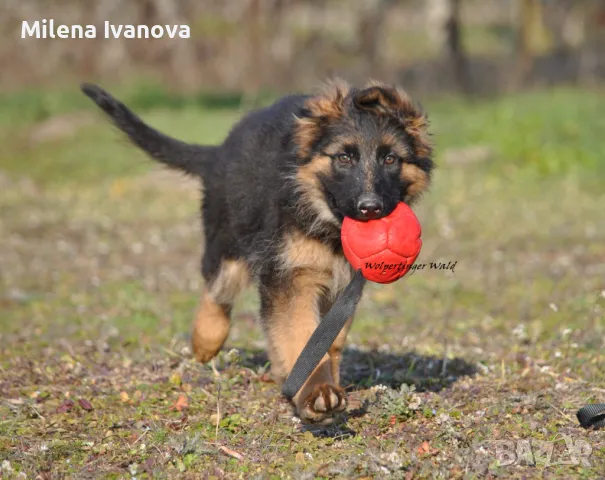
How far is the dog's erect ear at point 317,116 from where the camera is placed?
5.04 metres

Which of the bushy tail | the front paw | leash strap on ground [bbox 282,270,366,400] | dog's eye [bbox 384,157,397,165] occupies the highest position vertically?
dog's eye [bbox 384,157,397,165]

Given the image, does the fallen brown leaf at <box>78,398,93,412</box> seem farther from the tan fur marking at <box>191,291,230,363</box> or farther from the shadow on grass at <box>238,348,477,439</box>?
the shadow on grass at <box>238,348,477,439</box>

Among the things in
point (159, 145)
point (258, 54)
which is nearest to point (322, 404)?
point (159, 145)

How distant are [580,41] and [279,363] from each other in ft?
102

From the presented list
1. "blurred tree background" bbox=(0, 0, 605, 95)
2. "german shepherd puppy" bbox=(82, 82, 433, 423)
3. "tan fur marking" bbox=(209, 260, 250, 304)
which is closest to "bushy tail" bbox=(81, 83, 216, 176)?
"tan fur marking" bbox=(209, 260, 250, 304)

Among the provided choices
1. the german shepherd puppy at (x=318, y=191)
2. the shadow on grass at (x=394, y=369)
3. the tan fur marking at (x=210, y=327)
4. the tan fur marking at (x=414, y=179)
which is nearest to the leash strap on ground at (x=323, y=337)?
the german shepherd puppy at (x=318, y=191)

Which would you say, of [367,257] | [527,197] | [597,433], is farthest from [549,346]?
[527,197]

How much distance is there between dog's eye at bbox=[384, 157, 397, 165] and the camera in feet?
16.2

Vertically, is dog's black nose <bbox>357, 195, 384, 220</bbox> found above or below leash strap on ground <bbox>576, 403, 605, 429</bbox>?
Result: above

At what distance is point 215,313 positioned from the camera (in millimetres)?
6043

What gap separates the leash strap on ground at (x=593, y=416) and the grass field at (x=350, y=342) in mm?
60

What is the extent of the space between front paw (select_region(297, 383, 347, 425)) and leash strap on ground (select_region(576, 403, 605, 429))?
1192 millimetres

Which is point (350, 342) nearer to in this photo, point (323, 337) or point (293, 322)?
point (293, 322)

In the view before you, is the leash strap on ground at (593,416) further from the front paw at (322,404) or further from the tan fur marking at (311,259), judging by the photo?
the tan fur marking at (311,259)
